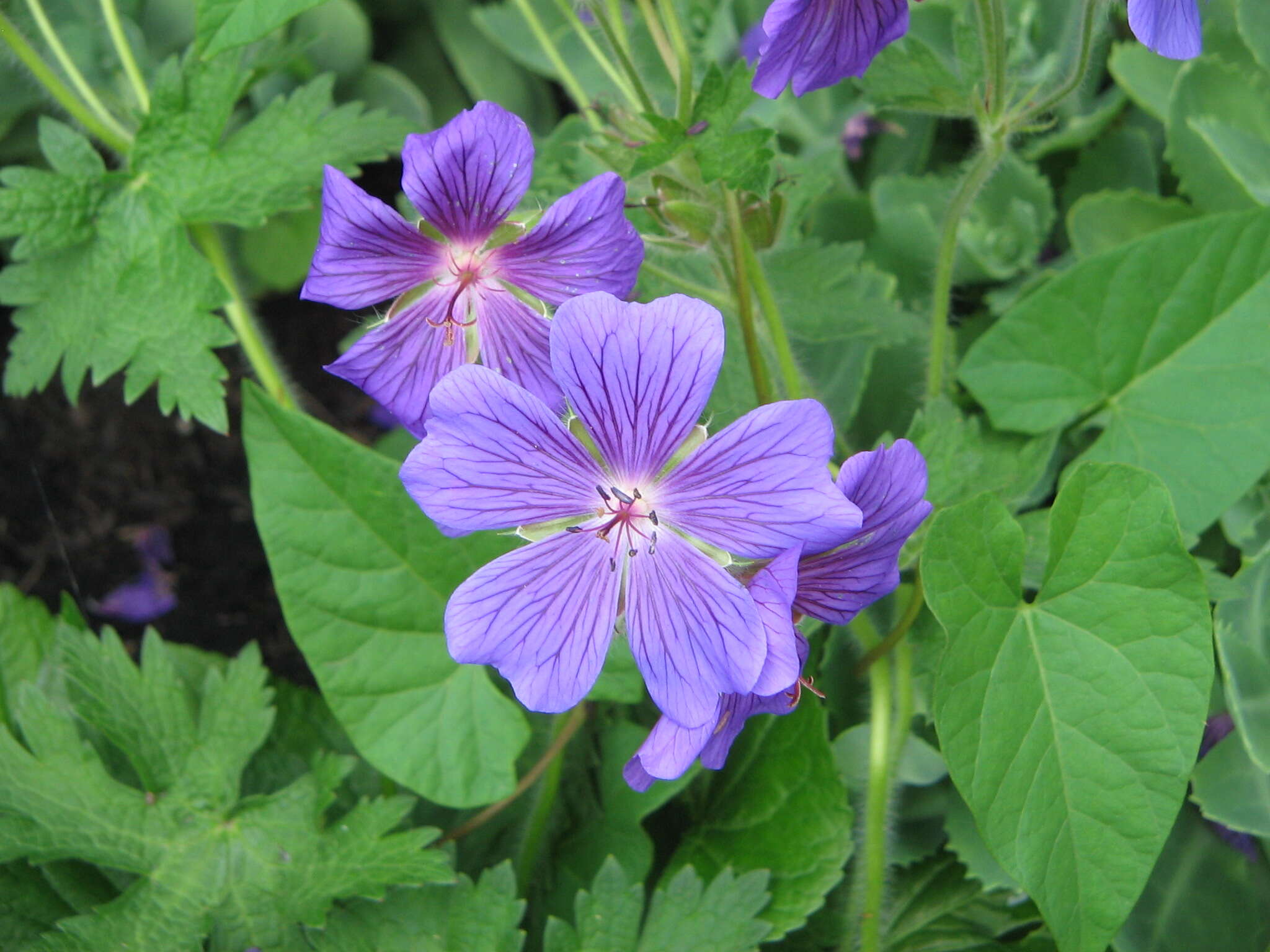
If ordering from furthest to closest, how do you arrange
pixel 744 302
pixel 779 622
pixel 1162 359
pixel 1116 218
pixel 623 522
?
pixel 1116 218 → pixel 1162 359 → pixel 744 302 → pixel 623 522 → pixel 779 622

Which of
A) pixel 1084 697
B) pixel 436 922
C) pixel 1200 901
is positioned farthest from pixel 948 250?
pixel 436 922

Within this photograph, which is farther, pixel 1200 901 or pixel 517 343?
pixel 1200 901

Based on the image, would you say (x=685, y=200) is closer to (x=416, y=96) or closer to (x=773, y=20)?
(x=773, y=20)

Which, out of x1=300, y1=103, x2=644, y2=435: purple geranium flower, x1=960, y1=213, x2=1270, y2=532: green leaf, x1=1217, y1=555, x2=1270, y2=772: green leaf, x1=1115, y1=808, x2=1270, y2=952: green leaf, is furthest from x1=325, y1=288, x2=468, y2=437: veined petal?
x1=1115, y1=808, x2=1270, y2=952: green leaf

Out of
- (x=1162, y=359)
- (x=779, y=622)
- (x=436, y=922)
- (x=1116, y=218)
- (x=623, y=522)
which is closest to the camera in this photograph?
(x=779, y=622)

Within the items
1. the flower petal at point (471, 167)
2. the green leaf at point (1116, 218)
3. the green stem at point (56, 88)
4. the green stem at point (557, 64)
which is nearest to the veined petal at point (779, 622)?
the flower petal at point (471, 167)

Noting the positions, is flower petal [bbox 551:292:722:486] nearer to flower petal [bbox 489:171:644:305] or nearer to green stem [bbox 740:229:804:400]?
flower petal [bbox 489:171:644:305]

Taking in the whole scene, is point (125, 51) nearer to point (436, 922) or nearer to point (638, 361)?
point (638, 361)
